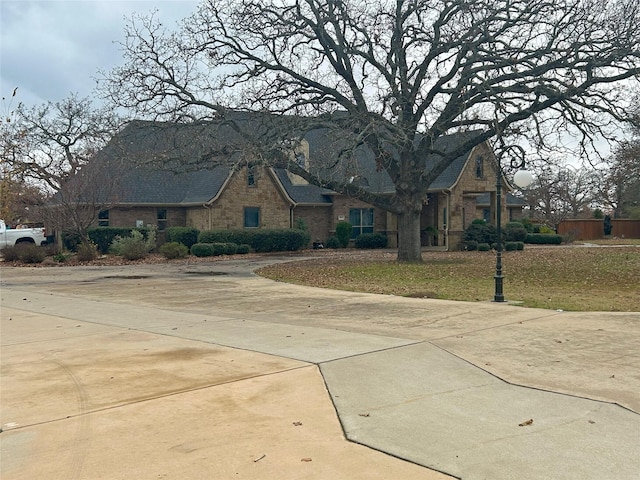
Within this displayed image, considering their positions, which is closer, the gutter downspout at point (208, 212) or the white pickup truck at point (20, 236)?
the white pickup truck at point (20, 236)

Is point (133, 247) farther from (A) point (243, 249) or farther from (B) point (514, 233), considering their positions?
(B) point (514, 233)

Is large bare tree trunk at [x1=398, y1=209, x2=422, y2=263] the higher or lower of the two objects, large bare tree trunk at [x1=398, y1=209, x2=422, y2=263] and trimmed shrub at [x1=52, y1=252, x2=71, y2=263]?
the higher

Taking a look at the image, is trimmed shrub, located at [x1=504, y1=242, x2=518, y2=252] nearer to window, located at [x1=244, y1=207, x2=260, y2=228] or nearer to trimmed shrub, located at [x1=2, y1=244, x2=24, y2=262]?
window, located at [x1=244, y1=207, x2=260, y2=228]

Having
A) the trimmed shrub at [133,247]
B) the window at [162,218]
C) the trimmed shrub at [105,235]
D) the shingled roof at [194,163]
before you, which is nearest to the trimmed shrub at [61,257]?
the trimmed shrub at [133,247]

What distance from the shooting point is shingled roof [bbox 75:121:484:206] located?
23656 mm

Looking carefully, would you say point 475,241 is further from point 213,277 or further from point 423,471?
point 423,471

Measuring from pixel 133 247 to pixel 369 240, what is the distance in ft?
47.3

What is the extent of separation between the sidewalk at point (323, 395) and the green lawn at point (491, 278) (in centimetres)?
248

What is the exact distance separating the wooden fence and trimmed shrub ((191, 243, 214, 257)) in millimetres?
31350

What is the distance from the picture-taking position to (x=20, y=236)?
113 ft

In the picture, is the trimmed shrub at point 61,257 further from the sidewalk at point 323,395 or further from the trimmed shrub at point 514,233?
the trimmed shrub at point 514,233

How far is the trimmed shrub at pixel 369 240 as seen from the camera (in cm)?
3756

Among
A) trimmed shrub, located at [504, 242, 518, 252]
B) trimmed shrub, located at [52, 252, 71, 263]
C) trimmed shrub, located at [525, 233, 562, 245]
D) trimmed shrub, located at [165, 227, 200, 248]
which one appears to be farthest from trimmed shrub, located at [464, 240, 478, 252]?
trimmed shrub, located at [52, 252, 71, 263]

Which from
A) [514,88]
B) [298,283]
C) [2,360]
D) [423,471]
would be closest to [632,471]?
[423,471]
